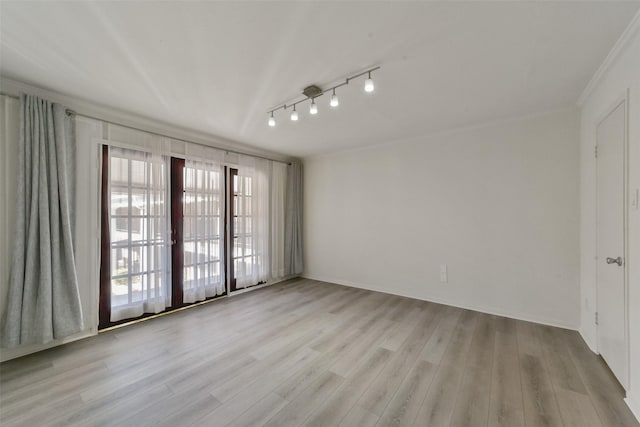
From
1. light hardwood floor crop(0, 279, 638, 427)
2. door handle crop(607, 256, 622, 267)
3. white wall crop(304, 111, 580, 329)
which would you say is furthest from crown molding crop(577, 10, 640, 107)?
light hardwood floor crop(0, 279, 638, 427)

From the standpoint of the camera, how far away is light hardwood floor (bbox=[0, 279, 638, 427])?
5.08 feet

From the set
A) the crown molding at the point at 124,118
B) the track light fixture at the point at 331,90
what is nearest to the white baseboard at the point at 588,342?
the track light fixture at the point at 331,90

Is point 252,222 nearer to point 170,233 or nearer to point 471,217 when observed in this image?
point 170,233

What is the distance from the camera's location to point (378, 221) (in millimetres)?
4074

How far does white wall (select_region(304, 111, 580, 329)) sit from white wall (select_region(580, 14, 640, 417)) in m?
0.20

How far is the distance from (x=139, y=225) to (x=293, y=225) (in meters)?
2.52

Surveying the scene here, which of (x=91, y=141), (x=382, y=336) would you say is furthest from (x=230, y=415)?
(x=91, y=141)

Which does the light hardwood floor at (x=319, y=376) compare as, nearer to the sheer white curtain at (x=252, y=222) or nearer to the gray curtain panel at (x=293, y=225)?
the sheer white curtain at (x=252, y=222)

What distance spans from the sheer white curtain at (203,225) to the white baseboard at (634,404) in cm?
414

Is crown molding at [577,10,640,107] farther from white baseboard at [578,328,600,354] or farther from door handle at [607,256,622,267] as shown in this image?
white baseboard at [578,328,600,354]

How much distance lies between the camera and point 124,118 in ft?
9.10

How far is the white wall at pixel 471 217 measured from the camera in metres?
2.73

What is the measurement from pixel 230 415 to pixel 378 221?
3.18 m

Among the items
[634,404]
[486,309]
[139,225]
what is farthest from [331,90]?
[486,309]
